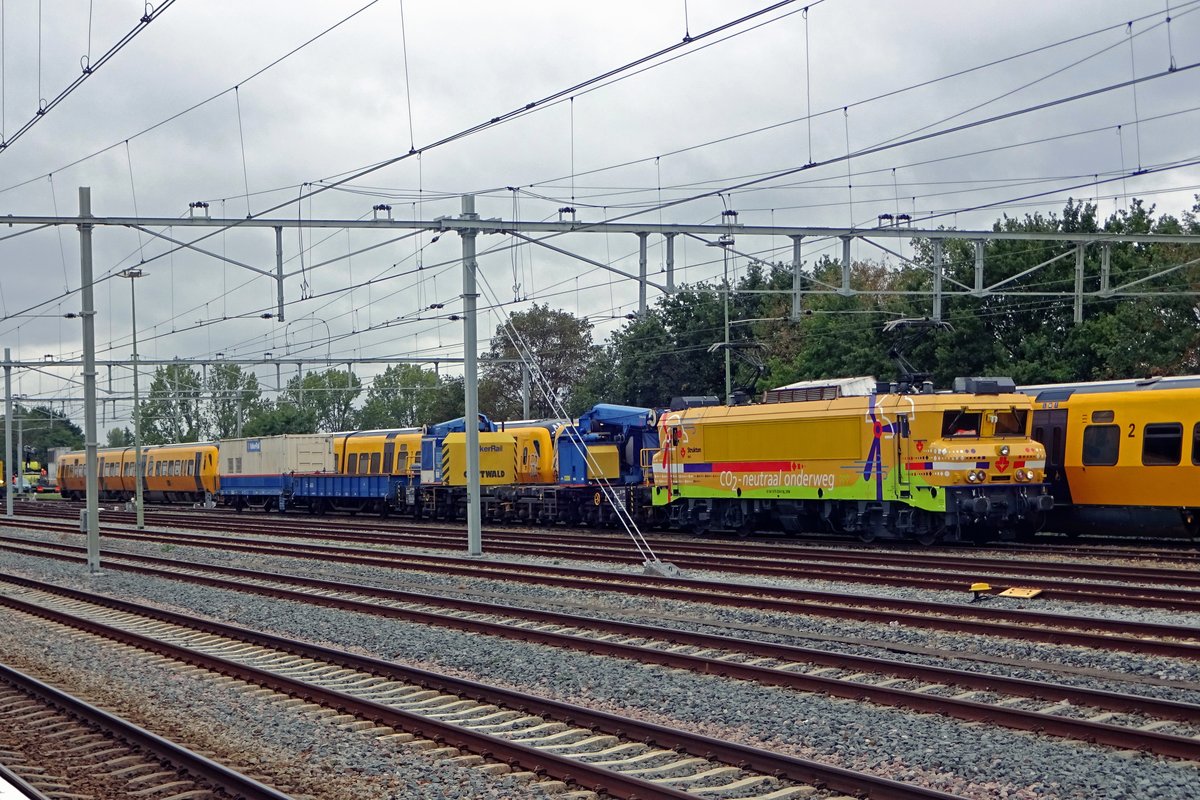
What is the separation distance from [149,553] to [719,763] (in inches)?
1083

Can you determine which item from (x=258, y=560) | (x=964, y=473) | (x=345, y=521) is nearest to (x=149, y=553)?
(x=258, y=560)

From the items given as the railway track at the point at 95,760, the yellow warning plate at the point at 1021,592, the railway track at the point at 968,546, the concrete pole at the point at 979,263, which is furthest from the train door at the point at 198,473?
the railway track at the point at 95,760

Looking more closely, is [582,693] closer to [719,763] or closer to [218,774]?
[719,763]

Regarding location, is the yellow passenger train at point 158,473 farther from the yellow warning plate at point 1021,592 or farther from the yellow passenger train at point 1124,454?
the yellow warning plate at point 1021,592

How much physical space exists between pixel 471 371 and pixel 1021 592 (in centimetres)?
1260

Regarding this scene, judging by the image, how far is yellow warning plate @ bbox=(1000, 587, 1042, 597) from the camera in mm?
17281

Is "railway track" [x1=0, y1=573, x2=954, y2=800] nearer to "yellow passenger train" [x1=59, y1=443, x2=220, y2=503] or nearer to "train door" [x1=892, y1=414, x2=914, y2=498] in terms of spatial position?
"train door" [x1=892, y1=414, x2=914, y2=498]

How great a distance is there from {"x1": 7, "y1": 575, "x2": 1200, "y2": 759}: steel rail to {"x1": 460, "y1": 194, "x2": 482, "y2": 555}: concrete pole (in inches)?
311

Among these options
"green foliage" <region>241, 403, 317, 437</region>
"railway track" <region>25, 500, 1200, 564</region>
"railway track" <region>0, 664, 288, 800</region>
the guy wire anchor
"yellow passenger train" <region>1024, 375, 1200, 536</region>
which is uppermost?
"green foliage" <region>241, 403, 317, 437</region>

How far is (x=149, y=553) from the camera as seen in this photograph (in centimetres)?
3362

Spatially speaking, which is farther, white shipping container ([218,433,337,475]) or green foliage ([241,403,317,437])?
green foliage ([241,403,317,437])

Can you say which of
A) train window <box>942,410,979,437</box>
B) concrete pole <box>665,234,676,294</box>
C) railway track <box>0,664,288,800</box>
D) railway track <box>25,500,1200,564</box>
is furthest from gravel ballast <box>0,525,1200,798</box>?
train window <box>942,410,979,437</box>

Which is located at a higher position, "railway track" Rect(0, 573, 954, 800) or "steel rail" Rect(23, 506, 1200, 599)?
"steel rail" Rect(23, 506, 1200, 599)

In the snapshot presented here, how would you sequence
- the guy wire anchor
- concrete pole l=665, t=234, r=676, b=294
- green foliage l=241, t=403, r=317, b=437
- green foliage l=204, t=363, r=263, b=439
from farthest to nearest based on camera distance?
1. green foliage l=204, t=363, r=263, b=439
2. green foliage l=241, t=403, r=317, b=437
3. concrete pole l=665, t=234, r=676, b=294
4. the guy wire anchor
